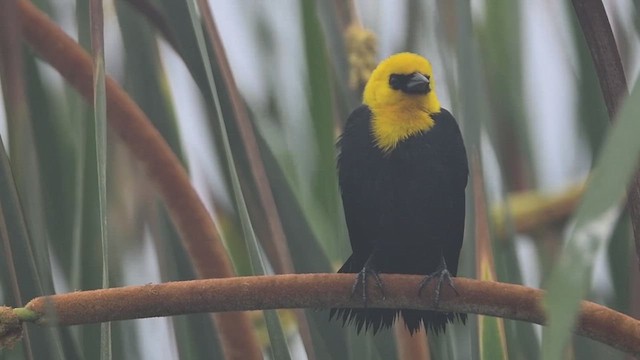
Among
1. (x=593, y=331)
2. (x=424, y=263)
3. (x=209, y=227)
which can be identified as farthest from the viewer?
(x=424, y=263)

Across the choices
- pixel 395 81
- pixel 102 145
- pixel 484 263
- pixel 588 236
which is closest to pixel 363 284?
pixel 484 263

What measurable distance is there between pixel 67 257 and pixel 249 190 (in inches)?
8.1

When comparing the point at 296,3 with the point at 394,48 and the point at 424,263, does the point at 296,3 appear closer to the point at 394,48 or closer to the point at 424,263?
the point at 394,48

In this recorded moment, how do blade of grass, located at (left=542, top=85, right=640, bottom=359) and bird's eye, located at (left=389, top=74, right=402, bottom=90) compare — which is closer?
blade of grass, located at (left=542, top=85, right=640, bottom=359)

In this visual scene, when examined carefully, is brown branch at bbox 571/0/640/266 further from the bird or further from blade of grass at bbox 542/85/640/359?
the bird

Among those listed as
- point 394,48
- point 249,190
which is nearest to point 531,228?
point 394,48

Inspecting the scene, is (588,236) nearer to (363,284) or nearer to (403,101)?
(363,284)

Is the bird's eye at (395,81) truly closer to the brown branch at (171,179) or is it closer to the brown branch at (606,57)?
the brown branch at (171,179)

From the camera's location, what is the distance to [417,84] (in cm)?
148

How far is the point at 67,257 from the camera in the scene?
95 centimetres

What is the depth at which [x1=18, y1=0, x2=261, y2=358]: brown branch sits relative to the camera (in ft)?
2.81

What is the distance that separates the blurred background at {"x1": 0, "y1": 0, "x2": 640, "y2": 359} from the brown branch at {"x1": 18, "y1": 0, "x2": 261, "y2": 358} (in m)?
0.04

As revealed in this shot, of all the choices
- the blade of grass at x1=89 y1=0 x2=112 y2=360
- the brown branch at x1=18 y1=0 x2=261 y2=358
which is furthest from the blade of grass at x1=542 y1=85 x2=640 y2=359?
the brown branch at x1=18 y1=0 x2=261 y2=358

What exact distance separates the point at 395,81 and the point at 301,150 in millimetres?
544
